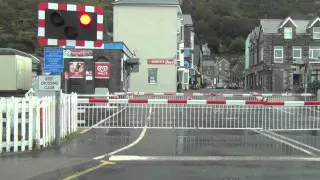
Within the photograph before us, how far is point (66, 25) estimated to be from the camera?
32.2 ft

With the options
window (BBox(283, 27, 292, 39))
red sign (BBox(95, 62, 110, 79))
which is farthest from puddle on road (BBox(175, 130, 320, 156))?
window (BBox(283, 27, 292, 39))

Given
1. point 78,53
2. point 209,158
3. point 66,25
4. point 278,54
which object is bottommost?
point 209,158

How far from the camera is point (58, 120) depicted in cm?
1034

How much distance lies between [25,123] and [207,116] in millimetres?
9325

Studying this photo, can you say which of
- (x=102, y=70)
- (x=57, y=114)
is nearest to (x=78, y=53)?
(x=102, y=70)

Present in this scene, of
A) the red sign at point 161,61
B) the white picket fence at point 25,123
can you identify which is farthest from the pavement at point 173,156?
the red sign at point 161,61

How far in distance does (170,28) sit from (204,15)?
98.7 m

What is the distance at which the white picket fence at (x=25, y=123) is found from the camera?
30.1 ft

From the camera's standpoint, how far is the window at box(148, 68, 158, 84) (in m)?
46.8

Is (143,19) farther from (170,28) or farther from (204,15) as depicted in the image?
(204,15)

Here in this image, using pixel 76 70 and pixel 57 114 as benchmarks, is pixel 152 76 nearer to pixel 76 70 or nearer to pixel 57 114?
pixel 76 70

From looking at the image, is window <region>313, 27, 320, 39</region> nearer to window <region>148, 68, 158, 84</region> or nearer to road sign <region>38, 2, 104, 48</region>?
window <region>148, 68, 158, 84</region>

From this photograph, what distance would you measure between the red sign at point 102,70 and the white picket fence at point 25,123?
68.4 ft

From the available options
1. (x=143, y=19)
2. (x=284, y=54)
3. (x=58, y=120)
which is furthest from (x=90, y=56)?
(x=284, y=54)
